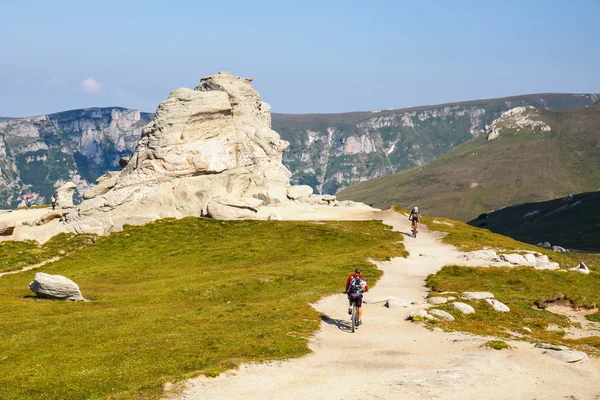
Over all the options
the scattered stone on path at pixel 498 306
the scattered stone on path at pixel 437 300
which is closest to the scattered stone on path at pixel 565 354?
the scattered stone on path at pixel 498 306

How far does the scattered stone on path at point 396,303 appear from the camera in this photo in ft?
154

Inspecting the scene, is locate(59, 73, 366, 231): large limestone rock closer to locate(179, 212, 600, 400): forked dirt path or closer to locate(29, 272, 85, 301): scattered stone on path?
locate(29, 272, 85, 301): scattered stone on path

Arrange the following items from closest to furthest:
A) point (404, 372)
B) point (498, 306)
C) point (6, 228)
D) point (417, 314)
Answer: point (404, 372) → point (417, 314) → point (498, 306) → point (6, 228)

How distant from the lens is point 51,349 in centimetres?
3528

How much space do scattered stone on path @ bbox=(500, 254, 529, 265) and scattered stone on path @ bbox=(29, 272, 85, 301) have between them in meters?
48.8

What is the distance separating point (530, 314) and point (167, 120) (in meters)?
74.3

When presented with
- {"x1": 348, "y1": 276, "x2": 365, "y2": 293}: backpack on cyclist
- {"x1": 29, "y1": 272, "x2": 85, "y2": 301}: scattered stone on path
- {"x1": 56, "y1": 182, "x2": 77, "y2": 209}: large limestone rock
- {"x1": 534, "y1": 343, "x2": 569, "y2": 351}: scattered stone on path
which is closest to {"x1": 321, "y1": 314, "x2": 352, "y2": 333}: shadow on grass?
{"x1": 348, "y1": 276, "x2": 365, "y2": 293}: backpack on cyclist

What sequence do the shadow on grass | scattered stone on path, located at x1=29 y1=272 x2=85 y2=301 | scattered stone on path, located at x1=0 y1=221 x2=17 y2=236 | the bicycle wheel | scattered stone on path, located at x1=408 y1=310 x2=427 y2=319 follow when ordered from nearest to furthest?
the bicycle wheel, the shadow on grass, scattered stone on path, located at x1=408 y1=310 x2=427 y2=319, scattered stone on path, located at x1=29 y1=272 x2=85 y2=301, scattered stone on path, located at x1=0 y1=221 x2=17 y2=236

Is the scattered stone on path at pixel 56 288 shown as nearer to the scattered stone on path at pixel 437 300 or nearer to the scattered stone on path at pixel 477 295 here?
the scattered stone on path at pixel 437 300

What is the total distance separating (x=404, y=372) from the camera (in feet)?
96.1

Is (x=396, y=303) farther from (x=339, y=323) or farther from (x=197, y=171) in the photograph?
(x=197, y=171)

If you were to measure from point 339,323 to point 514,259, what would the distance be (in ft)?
124

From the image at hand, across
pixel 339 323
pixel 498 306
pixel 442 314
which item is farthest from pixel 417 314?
pixel 498 306

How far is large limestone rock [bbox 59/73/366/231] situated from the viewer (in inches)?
3760
